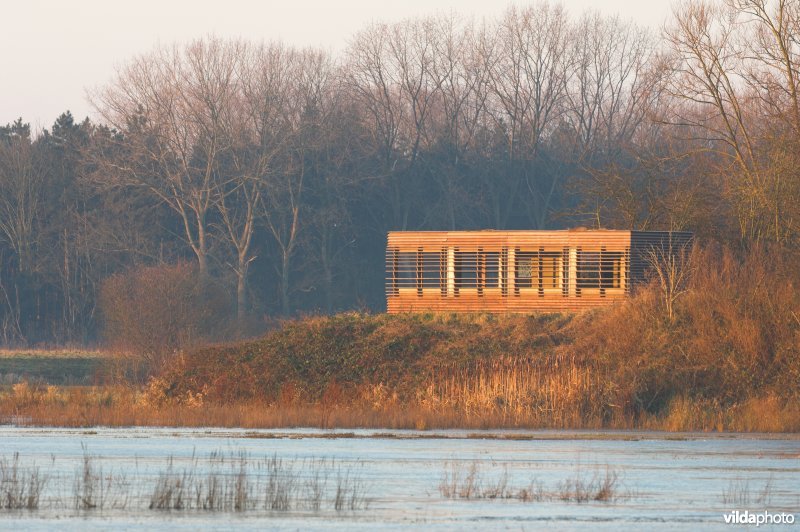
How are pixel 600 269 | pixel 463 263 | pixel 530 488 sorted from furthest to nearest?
pixel 463 263
pixel 600 269
pixel 530 488

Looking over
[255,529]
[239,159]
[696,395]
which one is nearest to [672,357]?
[696,395]

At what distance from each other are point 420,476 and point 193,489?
15.5ft

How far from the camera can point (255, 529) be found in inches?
898

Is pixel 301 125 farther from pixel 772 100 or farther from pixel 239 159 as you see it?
pixel 772 100

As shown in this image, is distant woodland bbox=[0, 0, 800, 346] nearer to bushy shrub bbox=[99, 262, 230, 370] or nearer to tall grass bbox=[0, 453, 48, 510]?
bushy shrub bbox=[99, 262, 230, 370]

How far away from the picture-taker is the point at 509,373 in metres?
47.1

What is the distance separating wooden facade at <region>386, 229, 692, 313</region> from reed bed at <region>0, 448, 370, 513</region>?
3013 centimetres

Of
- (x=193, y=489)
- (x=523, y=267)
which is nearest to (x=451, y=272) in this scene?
(x=523, y=267)

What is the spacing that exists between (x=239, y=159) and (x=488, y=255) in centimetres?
3017

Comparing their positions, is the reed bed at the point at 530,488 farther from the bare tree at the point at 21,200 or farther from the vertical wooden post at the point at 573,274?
the bare tree at the point at 21,200

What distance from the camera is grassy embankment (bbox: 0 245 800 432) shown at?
149 feet

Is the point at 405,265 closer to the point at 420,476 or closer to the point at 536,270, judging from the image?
the point at 536,270

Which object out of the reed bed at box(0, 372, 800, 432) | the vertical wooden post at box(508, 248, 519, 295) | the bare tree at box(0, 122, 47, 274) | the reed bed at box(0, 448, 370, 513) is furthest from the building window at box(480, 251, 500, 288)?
the bare tree at box(0, 122, 47, 274)

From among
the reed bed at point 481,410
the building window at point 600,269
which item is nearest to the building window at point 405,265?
the building window at point 600,269
